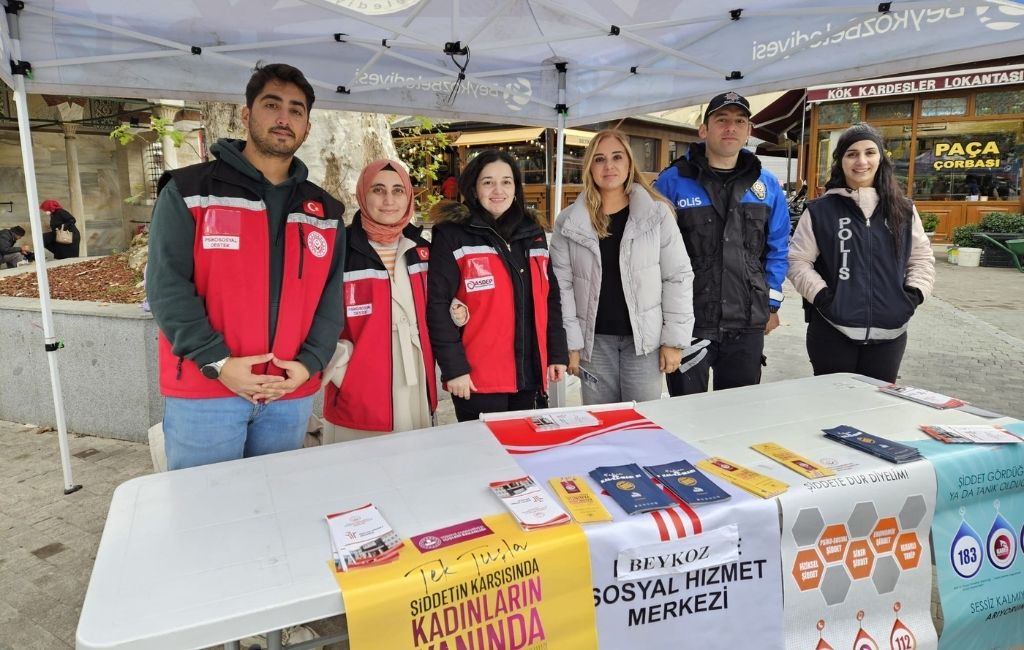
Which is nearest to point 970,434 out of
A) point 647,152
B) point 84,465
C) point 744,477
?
point 744,477

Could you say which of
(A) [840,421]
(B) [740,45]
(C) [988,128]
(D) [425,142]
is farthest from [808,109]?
(A) [840,421]

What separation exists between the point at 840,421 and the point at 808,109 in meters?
15.9

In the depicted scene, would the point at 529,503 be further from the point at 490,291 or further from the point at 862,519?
the point at 490,291

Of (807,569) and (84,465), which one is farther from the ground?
(807,569)

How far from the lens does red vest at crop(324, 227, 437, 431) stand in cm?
238

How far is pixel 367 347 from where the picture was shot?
239cm

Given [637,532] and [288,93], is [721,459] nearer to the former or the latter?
[637,532]

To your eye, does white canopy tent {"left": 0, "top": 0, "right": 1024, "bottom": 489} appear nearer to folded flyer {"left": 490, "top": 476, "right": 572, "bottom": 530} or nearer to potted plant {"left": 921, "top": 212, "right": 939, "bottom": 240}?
folded flyer {"left": 490, "top": 476, "right": 572, "bottom": 530}

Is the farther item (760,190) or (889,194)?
(760,190)

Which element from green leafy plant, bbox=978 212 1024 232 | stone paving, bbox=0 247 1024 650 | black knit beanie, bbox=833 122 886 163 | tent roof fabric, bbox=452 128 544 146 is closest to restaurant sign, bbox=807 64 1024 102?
green leafy plant, bbox=978 212 1024 232

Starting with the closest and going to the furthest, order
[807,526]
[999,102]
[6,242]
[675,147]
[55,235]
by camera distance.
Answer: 1. [807,526]
2. [6,242]
3. [55,235]
4. [999,102]
5. [675,147]

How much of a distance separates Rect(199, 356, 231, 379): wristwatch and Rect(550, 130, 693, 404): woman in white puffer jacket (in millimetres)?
1426

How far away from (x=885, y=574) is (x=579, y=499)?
93 centimetres

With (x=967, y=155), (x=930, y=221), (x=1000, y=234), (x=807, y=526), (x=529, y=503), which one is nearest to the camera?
(x=529, y=503)
